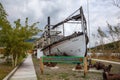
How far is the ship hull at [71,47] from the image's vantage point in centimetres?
2432

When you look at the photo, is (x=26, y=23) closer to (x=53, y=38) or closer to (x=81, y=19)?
(x=81, y=19)

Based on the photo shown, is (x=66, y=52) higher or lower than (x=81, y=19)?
lower

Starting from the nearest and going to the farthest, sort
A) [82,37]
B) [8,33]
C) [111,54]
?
[8,33], [82,37], [111,54]

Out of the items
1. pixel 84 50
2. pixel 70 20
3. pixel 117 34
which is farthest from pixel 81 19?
pixel 117 34

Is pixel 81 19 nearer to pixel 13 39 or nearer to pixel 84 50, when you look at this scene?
pixel 84 50

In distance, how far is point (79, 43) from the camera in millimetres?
Answer: 24500

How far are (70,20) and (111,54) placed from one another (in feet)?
46.6

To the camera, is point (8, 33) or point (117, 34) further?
point (117, 34)

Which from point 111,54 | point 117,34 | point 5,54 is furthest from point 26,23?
point 111,54

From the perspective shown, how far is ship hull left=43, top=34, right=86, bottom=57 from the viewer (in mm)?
24322

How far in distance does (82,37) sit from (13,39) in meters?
7.18

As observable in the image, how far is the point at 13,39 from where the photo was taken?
20.2m

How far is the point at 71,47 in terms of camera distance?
25.6 meters

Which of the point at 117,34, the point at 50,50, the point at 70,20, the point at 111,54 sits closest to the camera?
the point at 70,20
